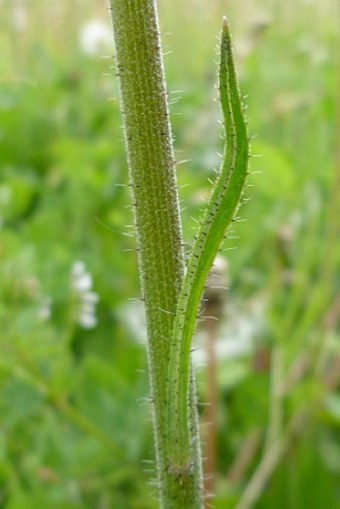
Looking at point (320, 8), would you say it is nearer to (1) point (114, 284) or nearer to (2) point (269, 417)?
(1) point (114, 284)

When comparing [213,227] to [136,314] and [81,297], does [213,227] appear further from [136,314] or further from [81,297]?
[136,314]

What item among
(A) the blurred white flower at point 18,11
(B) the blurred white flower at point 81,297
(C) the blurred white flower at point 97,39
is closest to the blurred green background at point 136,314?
(B) the blurred white flower at point 81,297

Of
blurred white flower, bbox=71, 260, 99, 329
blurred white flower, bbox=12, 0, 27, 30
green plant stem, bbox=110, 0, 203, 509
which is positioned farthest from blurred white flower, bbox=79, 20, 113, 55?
green plant stem, bbox=110, 0, 203, 509

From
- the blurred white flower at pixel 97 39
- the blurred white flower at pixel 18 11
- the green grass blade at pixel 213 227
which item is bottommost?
the green grass blade at pixel 213 227

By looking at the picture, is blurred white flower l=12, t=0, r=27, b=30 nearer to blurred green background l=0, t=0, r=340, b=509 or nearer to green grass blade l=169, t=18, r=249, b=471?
blurred green background l=0, t=0, r=340, b=509

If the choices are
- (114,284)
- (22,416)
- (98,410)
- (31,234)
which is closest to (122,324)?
(114,284)

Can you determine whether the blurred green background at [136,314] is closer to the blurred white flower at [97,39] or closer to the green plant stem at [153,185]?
the green plant stem at [153,185]

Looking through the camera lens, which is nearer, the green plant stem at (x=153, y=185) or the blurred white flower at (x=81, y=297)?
the green plant stem at (x=153, y=185)
